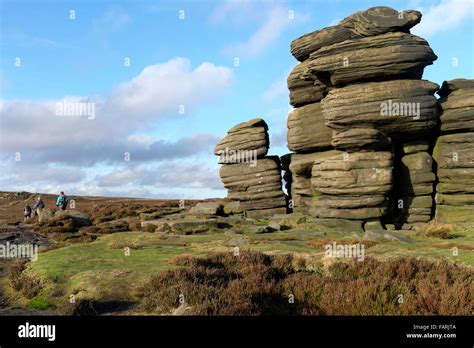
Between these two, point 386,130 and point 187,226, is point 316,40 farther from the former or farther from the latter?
point 187,226

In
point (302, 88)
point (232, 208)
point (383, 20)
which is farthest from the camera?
point (232, 208)

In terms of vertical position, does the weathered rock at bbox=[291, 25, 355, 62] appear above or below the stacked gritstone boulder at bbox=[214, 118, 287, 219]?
above

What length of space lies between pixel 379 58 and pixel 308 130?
10.9 metres

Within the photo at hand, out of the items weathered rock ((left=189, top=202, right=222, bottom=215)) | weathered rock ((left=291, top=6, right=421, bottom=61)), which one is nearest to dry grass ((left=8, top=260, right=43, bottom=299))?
weathered rock ((left=189, top=202, right=222, bottom=215))

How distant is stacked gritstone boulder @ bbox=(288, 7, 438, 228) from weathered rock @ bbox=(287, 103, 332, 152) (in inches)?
149

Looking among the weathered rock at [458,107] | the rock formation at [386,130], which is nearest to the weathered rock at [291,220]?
the rock formation at [386,130]

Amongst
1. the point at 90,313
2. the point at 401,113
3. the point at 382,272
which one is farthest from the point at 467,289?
the point at 401,113

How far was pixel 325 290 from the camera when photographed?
1266 cm

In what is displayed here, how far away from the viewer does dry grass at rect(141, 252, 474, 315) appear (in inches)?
438

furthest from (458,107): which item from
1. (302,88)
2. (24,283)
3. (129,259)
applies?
(24,283)

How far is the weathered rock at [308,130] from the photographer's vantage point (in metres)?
42.9

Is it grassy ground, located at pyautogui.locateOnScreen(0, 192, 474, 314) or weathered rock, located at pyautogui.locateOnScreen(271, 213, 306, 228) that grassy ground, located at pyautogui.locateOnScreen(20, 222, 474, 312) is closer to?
grassy ground, located at pyautogui.locateOnScreen(0, 192, 474, 314)
